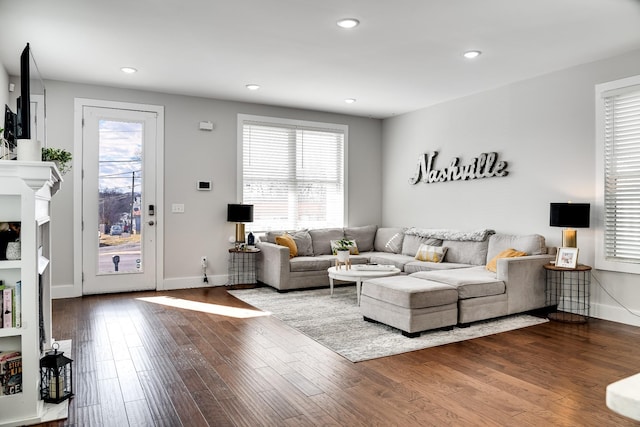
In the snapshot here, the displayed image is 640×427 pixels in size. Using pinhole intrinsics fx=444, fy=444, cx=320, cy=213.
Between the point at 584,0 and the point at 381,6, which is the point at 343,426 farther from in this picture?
→ the point at 584,0

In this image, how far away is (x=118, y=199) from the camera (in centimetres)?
586

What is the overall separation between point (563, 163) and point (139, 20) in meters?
4.55

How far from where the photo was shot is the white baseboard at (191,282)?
613 cm

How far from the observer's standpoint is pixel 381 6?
11.2 ft

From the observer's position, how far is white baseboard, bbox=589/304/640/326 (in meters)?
4.36

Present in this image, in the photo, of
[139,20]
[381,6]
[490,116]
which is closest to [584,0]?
[381,6]

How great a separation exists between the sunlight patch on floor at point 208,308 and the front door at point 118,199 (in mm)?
668

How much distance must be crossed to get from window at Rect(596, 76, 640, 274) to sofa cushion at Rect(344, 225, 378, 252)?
11.2 feet

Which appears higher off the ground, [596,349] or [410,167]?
[410,167]

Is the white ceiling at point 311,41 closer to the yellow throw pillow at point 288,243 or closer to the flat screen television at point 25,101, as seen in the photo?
the flat screen television at point 25,101

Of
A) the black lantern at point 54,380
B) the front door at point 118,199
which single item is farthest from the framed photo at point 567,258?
the front door at point 118,199

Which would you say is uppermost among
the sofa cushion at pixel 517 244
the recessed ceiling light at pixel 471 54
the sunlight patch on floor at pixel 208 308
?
the recessed ceiling light at pixel 471 54

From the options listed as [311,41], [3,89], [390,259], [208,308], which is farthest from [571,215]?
[3,89]

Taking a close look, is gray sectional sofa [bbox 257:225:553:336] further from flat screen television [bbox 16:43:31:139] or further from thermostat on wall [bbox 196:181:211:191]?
flat screen television [bbox 16:43:31:139]
